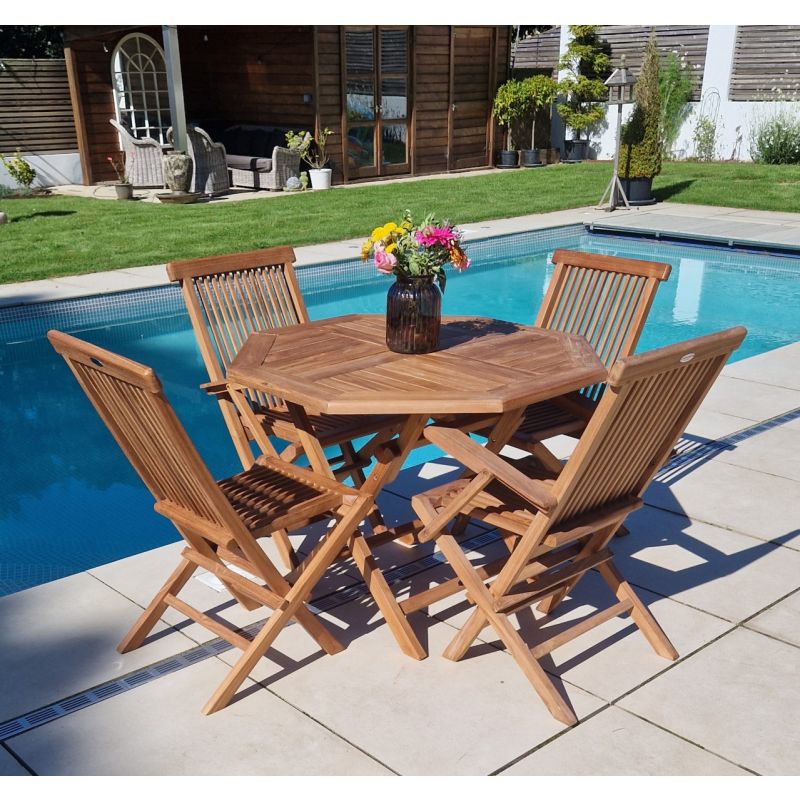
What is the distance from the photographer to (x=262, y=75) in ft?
49.4

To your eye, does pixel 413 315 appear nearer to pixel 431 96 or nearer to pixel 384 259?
pixel 384 259

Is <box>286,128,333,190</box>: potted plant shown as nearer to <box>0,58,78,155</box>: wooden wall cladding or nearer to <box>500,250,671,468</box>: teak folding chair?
<box>0,58,78,155</box>: wooden wall cladding

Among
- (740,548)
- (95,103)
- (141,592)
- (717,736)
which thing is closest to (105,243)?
(95,103)

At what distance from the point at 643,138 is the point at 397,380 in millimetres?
10244

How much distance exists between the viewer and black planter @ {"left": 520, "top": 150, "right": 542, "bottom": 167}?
17.2 m

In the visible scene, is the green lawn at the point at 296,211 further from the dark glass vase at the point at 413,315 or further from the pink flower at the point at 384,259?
the pink flower at the point at 384,259

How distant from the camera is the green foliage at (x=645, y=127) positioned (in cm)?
1169

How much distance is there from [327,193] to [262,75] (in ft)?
9.54

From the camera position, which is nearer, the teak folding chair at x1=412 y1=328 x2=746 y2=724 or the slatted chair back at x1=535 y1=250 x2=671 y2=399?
the teak folding chair at x1=412 y1=328 x2=746 y2=724

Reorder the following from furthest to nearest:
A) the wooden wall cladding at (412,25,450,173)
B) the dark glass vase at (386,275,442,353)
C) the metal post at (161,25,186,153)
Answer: the wooden wall cladding at (412,25,450,173) → the metal post at (161,25,186,153) → the dark glass vase at (386,275,442,353)

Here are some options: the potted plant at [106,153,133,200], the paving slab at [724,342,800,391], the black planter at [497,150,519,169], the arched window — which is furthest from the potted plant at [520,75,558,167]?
the paving slab at [724,342,800,391]

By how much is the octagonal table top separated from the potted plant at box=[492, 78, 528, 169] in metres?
14.0

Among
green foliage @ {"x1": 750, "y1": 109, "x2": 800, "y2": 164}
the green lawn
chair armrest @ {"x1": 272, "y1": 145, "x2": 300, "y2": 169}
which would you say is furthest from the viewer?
green foliage @ {"x1": 750, "y1": 109, "x2": 800, "y2": 164}

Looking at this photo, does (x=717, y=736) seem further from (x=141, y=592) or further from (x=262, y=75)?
(x=262, y=75)
